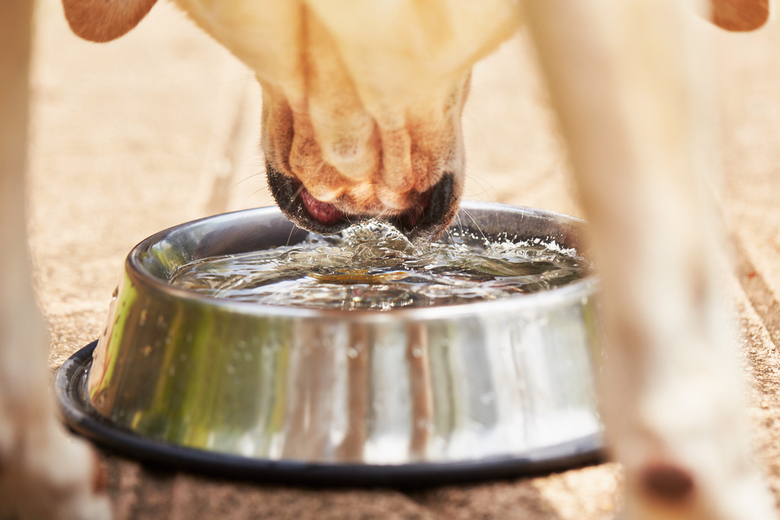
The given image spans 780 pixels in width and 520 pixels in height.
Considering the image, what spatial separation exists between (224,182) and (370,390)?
203 centimetres

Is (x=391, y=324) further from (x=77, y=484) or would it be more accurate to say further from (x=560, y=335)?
(x=77, y=484)

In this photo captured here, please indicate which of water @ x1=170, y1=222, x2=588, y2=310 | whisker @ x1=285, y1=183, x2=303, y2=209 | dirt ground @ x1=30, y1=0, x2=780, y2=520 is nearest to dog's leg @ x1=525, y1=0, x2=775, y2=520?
dirt ground @ x1=30, y1=0, x2=780, y2=520

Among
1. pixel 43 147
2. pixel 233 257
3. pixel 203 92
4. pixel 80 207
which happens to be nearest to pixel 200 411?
pixel 233 257

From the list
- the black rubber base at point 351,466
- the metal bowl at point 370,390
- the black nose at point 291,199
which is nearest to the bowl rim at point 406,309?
the metal bowl at point 370,390

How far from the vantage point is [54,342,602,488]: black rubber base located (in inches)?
43.6

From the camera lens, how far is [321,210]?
5.21 feet

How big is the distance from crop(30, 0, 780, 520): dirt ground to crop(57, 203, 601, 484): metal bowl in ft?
0.14

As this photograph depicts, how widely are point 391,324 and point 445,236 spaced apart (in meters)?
0.72

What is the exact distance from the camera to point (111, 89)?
444 cm

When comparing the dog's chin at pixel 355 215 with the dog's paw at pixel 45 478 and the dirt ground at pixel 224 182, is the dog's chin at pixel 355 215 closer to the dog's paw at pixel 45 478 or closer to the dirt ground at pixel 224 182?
the dirt ground at pixel 224 182

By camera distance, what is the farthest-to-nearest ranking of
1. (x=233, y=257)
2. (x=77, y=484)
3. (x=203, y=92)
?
(x=203, y=92), (x=233, y=257), (x=77, y=484)

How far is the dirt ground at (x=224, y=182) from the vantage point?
1120 millimetres

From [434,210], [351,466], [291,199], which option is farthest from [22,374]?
[434,210]

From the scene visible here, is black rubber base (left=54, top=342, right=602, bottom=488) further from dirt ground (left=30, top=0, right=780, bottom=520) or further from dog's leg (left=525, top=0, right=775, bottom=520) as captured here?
dog's leg (left=525, top=0, right=775, bottom=520)
